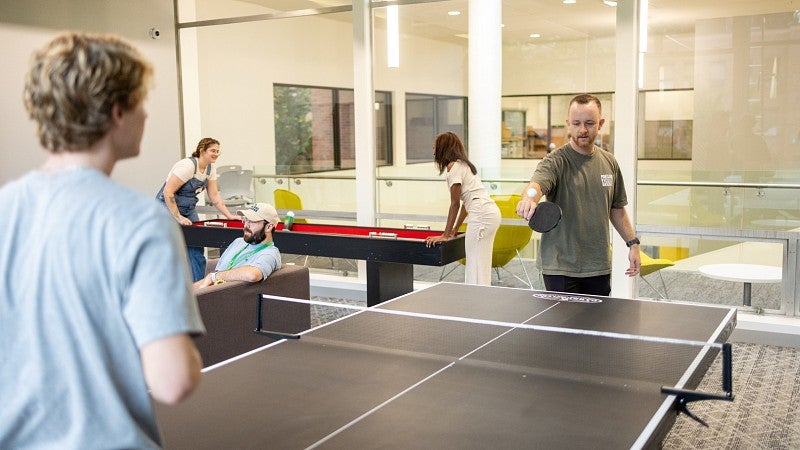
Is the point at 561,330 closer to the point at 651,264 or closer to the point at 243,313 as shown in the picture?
the point at 243,313

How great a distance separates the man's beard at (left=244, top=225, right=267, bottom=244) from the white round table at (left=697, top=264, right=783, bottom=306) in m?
3.46

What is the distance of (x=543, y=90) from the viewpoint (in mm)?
6762

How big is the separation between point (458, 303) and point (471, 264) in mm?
2046

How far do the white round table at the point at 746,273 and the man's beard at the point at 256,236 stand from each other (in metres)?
3.46

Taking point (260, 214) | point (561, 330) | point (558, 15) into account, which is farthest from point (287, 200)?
point (561, 330)

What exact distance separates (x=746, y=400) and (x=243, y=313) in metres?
2.91

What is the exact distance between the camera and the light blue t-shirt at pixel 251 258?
4762mm

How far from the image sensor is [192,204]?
6988 mm

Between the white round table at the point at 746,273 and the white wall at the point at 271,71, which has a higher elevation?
the white wall at the point at 271,71

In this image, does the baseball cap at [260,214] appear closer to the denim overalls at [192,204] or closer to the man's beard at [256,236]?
the man's beard at [256,236]

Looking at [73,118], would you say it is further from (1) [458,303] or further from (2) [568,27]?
(2) [568,27]

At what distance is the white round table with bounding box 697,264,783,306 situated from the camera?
5.89 meters

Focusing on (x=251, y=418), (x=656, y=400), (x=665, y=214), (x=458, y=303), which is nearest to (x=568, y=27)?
(x=665, y=214)

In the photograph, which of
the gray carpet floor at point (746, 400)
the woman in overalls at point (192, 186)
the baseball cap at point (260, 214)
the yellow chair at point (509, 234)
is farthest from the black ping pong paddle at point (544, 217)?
the woman in overalls at point (192, 186)
